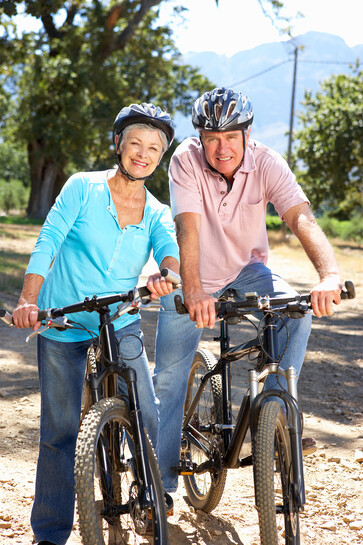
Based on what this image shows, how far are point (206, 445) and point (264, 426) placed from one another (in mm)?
1087

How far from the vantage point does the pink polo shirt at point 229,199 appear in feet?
11.8

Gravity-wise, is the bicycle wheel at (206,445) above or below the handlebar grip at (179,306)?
below

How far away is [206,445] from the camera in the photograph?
390cm

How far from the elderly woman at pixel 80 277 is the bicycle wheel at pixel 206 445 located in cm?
56

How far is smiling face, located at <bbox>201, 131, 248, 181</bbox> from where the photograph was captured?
3.51 m

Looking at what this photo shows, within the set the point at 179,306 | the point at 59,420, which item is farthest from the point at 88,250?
the point at 59,420

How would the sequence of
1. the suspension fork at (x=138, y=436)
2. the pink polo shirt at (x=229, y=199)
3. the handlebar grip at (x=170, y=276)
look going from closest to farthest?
the handlebar grip at (x=170, y=276), the suspension fork at (x=138, y=436), the pink polo shirt at (x=229, y=199)

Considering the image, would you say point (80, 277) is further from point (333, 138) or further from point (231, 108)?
point (333, 138)

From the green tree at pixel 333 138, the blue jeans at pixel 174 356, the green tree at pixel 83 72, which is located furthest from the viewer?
the green tree at pixel 333 138

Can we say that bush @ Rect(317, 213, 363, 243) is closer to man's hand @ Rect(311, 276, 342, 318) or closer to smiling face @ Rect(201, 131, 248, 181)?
smiling face @ Rect(201, 131, 248, 181)

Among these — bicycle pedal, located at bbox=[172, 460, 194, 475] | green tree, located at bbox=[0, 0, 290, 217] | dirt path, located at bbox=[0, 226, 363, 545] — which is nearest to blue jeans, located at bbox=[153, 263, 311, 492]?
bicycle pedal, located at bbox=[172, 460, 194, 475]

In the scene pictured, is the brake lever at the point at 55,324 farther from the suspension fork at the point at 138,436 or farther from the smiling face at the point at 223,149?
the smiling face at the point at 223,149

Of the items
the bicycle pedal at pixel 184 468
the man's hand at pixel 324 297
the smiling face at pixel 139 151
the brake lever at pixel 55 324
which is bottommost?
the bicycle pedal at pixel 184 468

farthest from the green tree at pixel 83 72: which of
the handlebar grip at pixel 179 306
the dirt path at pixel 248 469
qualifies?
the handlebar grip at pixel 179 306
